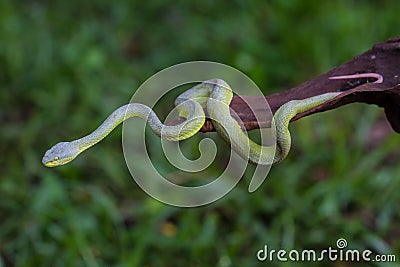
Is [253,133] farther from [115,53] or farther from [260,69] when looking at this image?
[115,53]

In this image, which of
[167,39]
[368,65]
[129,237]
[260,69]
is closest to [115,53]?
[167,39]

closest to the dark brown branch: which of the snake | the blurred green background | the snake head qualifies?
the snake

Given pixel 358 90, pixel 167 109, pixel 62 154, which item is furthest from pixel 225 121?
pixel 167 109

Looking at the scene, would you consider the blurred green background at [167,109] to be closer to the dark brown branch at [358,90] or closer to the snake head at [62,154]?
the snake head at [62,154]

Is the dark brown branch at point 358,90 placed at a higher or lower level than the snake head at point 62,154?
higher

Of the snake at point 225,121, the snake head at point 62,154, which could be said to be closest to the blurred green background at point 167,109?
the snake head at point 62,154
